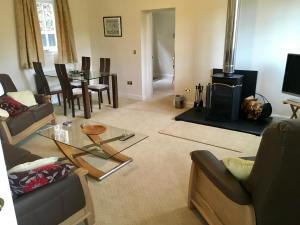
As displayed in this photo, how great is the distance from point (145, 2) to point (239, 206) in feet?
15.1

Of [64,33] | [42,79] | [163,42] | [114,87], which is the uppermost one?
[64,33]

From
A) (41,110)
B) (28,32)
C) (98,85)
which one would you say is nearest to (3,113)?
(41,110)

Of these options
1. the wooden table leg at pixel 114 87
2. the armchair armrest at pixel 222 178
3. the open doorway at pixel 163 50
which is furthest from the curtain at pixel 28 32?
the armchair armrest at pixel 222 178

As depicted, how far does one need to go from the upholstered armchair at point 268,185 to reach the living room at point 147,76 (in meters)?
0.58

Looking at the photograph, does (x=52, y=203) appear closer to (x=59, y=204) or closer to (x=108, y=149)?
(x=59, y=204)

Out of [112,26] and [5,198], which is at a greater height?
[112,26]

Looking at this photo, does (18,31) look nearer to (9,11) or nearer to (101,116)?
(9,11)

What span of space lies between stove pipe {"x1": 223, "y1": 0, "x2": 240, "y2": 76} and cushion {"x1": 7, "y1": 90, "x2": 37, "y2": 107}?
3.06 metres

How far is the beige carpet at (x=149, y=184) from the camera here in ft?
6.71

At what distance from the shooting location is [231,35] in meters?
3.83

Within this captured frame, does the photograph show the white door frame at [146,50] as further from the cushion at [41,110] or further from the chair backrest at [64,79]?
the cushion at [41,110]

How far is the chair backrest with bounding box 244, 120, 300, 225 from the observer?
109 centimetres

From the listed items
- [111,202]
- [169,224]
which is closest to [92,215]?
[111,202]

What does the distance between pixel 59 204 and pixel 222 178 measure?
3.51 ft
